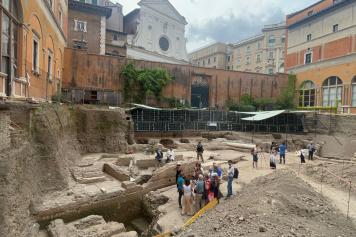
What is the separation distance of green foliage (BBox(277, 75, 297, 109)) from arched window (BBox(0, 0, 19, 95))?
97.0ft

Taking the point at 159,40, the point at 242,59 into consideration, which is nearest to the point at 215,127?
the point at 159,40

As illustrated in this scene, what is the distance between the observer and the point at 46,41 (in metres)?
17.2

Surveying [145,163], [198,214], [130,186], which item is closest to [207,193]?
[198,214]

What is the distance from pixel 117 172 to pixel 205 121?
1329 cm

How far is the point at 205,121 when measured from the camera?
80.9 ft

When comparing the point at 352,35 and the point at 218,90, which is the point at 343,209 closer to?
the point at 218,90

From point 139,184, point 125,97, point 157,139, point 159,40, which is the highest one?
point 159,40

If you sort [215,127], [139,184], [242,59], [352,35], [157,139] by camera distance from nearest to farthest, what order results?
1. [139,184]
2. [157,139]
3. [215,127]
4. [352,35]
5. [242,59]

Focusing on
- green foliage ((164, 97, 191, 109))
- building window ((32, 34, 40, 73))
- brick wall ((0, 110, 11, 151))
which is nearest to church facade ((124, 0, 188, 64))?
green foliage ((164, 97, 191, 109))

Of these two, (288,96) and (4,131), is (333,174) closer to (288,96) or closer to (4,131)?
(4,131)

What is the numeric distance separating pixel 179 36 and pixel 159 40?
445 cm

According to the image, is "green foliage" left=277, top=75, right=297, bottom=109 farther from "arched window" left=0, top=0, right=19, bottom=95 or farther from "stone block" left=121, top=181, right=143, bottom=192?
"arched window" left=0, top=0, right=19, bottom=95

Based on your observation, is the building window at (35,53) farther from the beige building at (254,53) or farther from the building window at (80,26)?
the beige building at (254,53)

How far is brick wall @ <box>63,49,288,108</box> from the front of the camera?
2518 cm
